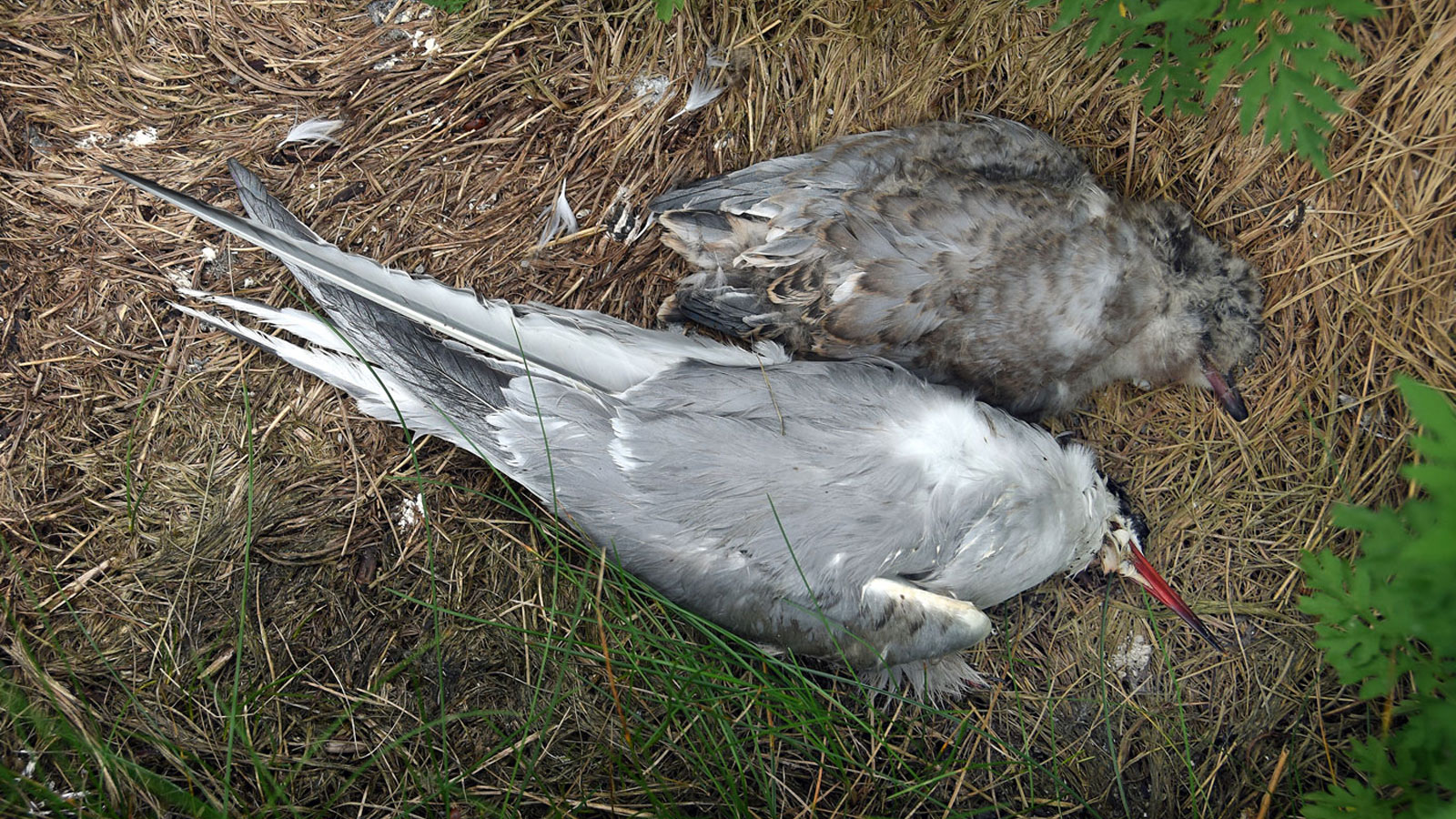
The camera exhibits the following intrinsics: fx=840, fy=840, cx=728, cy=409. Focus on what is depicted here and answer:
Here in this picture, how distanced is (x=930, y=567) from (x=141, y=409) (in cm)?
231

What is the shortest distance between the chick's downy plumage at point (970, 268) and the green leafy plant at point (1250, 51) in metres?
0.38

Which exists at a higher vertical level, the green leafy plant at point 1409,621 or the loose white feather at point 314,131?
the loose white feather at point 314,131

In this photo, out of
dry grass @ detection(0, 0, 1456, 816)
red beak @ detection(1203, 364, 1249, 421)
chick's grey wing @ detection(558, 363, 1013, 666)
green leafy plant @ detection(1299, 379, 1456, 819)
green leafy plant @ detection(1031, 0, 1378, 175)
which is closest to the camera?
green leafy plant @ detection(1299, 379, 1456, 819)

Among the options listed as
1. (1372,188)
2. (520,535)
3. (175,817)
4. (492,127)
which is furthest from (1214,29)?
(175,817)

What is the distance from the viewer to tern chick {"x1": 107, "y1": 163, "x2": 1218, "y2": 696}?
212 centimetres

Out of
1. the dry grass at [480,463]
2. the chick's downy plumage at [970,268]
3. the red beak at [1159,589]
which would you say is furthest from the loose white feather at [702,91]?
the red beak at [1159,589]

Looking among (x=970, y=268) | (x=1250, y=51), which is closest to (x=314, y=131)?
(x=970, y=268)

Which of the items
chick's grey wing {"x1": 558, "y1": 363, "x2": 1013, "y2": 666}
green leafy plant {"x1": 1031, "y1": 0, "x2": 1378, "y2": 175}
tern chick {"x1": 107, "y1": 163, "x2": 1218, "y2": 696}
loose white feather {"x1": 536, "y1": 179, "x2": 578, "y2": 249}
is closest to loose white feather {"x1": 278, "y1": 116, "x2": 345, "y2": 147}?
tern chick {"x1": 107, "y1": 163, "x2": 1218, "y2": 696}

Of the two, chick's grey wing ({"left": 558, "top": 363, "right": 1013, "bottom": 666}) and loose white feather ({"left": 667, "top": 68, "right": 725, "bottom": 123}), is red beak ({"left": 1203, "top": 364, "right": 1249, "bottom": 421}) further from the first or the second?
loose white feather ({"left": 667, "top": 68, "right": 725, "bottom": 123})

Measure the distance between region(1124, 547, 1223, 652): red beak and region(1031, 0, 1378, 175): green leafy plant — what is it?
1.13m

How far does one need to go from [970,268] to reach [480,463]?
1.53 metres

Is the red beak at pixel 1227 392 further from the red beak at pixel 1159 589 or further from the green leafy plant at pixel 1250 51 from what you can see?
the green leafy plant at pixel 1250 51

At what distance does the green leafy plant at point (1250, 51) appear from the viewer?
68.6 inches

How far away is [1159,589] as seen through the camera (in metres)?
2.45
